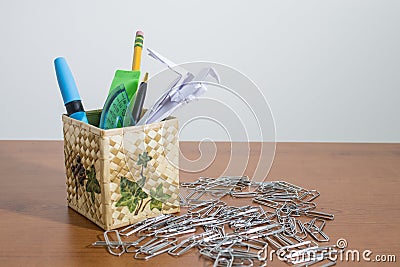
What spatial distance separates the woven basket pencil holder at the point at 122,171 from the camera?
818mm

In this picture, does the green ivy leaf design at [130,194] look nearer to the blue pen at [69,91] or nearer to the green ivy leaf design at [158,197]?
the green ivy leaf design at [158,197]

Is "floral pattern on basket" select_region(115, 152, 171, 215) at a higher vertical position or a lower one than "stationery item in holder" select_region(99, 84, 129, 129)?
lower

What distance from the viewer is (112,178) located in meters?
0.82

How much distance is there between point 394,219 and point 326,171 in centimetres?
23

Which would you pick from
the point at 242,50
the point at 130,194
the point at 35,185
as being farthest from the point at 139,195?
the point at 242,50

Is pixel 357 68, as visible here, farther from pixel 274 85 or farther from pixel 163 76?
pixel 163 76

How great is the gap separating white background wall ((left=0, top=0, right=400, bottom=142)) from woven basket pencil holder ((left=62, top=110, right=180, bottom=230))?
1.29 m

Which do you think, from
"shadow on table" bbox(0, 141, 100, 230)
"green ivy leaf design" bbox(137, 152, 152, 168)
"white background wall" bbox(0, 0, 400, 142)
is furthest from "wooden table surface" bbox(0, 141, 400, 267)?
"white background wall" bbox(0, 0, 400, 142)

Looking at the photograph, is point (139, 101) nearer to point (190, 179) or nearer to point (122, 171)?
point (122, 171)

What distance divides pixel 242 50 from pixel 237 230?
1408mm

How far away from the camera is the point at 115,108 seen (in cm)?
83

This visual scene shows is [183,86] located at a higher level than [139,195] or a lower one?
higher

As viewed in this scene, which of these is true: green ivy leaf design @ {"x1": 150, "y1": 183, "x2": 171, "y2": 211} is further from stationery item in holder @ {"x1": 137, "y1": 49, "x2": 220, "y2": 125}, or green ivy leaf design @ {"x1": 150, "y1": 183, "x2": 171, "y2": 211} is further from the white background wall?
the white background wall

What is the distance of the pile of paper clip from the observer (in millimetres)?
739
